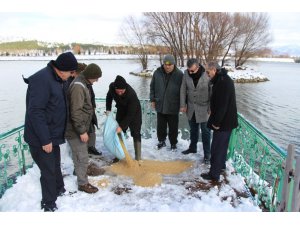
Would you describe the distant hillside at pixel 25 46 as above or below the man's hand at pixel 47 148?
above

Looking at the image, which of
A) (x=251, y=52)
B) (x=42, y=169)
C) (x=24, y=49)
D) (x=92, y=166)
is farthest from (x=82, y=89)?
(x=24, y=49)

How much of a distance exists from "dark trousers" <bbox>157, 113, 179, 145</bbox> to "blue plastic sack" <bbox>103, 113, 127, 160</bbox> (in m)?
1.07

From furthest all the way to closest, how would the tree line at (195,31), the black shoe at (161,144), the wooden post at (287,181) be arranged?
the tree line at (195,31), the black shoe at (161,144), the wooden post at (287,181)

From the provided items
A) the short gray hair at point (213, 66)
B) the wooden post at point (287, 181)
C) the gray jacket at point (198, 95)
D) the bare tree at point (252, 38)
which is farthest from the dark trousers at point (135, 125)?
the bare tree at point (252, 38)

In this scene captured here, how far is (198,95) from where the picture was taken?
4.48 metres

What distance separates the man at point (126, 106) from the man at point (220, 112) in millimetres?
1106

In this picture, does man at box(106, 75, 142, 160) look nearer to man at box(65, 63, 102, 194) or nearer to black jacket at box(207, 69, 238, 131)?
man at box(65, 63, 102, 194)

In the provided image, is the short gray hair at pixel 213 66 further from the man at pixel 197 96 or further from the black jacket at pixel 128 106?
the black jacket at pixel 128 106

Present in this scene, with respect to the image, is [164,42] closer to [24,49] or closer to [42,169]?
[42,169]

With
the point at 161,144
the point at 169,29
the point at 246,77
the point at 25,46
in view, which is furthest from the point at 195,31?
the point at 25,46

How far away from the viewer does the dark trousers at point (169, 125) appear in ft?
16.5

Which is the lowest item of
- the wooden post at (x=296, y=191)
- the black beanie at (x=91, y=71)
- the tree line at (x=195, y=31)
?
the wooden post at (x=296, y=191)

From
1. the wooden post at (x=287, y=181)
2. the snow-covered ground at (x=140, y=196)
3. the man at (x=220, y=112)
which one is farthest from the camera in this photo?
the man at (x=220, y=112)

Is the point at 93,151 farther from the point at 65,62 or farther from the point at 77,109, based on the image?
the point at 65,62
